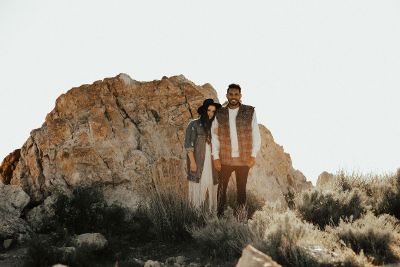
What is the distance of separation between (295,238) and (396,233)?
1.24 meters

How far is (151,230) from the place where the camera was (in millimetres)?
5703

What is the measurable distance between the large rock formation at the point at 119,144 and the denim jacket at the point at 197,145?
561 mm

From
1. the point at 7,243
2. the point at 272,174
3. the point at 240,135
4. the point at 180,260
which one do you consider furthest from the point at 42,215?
the point at 272,174

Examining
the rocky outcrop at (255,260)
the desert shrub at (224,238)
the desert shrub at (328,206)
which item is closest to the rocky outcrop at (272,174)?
the desert shrub at (328,206)

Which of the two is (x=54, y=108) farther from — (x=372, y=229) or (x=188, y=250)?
(x=372, y=229)

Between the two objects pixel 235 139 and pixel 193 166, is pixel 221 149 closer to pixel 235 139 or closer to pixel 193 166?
pixel 235 139

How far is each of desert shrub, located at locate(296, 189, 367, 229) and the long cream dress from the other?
124 centimetres

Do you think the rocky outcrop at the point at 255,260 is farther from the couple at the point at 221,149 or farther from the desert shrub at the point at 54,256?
the couple at the point at 221,149

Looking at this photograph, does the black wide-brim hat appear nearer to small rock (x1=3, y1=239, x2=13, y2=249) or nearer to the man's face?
the man's face

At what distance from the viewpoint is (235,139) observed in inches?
230

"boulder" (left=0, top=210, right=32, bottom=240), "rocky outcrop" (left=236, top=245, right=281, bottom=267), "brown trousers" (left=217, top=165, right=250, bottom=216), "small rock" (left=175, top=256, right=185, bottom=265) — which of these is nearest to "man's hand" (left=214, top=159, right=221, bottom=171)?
"brown trousers" (left=217, top=165, right=250, bottom=216)

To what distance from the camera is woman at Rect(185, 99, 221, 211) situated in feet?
19.8

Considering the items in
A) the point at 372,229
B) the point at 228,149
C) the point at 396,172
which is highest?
the point at 228,149

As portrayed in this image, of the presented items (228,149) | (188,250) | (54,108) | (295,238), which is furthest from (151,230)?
(54,108)
